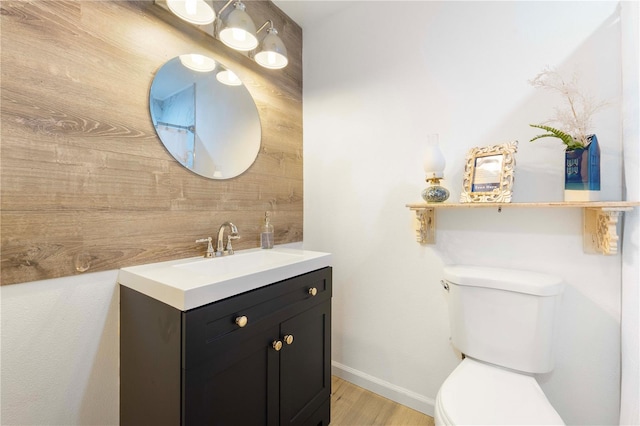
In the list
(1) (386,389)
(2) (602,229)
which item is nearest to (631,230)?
(2) (602,229)

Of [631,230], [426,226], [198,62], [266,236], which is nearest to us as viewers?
[631,230]

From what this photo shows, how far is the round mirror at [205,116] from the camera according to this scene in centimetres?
117

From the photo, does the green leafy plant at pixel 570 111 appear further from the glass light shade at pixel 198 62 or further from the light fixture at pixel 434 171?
the glass light shade at pixel 198 62

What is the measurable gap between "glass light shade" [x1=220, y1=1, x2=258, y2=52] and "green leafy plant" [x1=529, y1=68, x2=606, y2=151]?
4.21 ft

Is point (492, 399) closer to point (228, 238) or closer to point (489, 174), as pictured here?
point (489, 174)

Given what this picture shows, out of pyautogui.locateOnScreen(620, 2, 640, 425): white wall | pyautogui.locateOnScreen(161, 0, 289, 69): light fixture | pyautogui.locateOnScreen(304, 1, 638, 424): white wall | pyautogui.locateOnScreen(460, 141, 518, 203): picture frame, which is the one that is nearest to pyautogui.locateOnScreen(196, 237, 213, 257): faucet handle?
pyautogui.locateOnScreen(304, 1, 638, 424): white wall

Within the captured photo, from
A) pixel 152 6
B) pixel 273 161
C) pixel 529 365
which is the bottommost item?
pixel 529 365

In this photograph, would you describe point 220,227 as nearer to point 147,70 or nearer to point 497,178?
point 147,70

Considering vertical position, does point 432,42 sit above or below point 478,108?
above

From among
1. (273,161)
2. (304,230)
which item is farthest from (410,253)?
(273,161)

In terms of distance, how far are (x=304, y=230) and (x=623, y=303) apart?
158 centimetres

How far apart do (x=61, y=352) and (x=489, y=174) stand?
1786mm

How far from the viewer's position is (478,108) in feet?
4.25

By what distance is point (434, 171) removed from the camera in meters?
1.28
